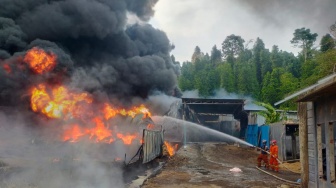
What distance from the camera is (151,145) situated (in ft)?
50.3

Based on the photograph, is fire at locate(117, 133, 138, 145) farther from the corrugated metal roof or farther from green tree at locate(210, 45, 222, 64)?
green tree at locate(210, 45, 222, 64)

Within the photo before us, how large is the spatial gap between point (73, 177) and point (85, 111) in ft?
35.3

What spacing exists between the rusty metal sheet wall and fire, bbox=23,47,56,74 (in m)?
8.72

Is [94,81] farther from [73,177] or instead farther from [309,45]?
[309,45]

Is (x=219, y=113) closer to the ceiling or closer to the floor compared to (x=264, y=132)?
closer to the ceiling

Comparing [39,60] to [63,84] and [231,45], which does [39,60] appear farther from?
[231,45]

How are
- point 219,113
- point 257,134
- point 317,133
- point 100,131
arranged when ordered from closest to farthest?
1. point 317,133
2. point 100,131
3. point 257,134
4. point 219,113

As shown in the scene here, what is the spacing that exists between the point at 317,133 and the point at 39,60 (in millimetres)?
16942

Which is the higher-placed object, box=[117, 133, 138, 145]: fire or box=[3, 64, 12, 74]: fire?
box=[3, 64, 12, 74]: fire

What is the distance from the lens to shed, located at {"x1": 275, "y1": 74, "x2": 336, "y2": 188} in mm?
7305

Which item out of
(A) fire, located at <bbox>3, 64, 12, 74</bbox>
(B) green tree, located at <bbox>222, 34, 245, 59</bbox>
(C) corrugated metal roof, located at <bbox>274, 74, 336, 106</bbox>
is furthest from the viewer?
(B) green tree, located at <bbox>222, 34, 245, 59</bbox>

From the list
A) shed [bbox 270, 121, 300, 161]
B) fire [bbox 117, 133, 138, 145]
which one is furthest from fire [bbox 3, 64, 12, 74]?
shed [bbox 270, 121, 300, 161]

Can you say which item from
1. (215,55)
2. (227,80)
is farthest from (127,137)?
(215,55)

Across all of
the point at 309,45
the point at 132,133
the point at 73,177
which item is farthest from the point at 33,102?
the point at 309,45
